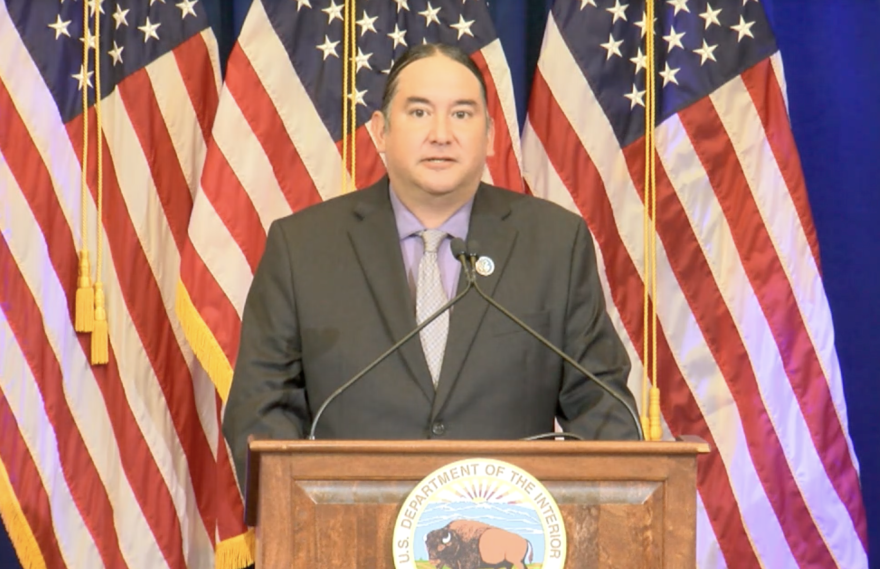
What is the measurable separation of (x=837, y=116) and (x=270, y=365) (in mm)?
2445

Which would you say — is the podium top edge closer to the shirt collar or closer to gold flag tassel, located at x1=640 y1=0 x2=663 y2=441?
the shirt collar

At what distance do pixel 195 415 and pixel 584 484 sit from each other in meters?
2.40

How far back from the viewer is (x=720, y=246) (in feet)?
13.7

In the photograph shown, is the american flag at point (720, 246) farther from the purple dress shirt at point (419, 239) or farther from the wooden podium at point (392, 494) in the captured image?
the wooden podium at point (392, 494)

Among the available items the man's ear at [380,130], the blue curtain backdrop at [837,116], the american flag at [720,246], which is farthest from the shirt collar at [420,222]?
the blue curtain backdrop at [837,116]

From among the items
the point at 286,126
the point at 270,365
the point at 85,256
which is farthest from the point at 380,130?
the point at 85,256

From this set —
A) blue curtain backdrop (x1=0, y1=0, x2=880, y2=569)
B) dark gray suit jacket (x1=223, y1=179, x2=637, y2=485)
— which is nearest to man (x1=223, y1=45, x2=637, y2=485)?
dark gray suit jacket (x1=223, y1=179, x2=637, y2=485)

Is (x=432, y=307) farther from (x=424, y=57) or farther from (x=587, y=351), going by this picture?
(x=424, y=57)

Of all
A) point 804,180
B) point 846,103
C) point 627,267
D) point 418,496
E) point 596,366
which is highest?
point 846,103

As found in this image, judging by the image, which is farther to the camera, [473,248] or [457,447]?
[473,248]

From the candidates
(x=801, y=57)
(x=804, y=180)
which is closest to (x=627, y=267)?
(x=804, y=180)

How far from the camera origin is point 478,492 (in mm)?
1946

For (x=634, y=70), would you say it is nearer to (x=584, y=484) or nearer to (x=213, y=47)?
(x=213, y=47)

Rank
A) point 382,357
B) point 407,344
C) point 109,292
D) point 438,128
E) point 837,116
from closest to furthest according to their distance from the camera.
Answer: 1. point 382,357
2. point 407,344
3. point 438,128
4. point 109,292
5. point 837,116
